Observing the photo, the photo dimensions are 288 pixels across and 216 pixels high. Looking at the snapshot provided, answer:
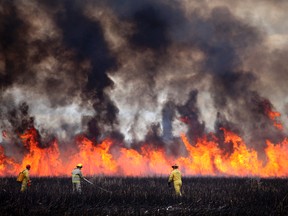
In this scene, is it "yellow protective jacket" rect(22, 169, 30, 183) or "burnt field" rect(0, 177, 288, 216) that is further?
Result: "yellow protective jacket" rect(22, 169, 30, 183)

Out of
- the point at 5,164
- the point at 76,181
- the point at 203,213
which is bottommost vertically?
the point at 203,213

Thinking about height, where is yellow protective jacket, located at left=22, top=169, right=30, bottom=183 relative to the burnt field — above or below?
above

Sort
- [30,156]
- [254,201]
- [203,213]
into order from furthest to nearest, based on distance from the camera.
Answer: [30,156], [254,201], [203,213]

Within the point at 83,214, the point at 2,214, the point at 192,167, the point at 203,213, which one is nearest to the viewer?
the point at 2,214

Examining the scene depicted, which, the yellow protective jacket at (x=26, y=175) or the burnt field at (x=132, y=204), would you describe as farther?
the yellow protective jacket at (x=26, y=175)

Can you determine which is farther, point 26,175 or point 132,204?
point 26,175

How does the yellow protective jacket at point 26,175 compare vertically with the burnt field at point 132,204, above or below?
above

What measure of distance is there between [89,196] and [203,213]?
635 centimetres

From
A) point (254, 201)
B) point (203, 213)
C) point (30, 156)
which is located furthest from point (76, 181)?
point (30, 156)

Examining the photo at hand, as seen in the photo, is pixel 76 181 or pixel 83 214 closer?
pixel 83 214

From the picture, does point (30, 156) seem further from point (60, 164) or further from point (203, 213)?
point (203, 213)

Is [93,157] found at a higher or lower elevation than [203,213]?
higher

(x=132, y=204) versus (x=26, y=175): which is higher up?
(x=26, y=175)

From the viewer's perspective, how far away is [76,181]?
62.1 ft
